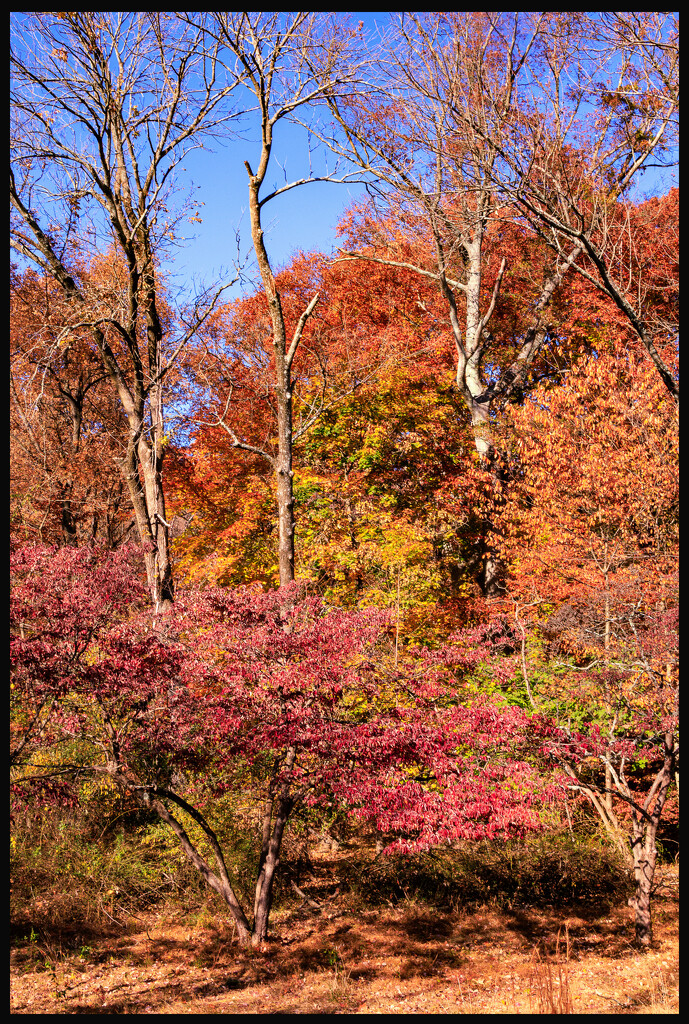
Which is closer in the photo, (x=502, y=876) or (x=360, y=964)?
(x=360, y=964)

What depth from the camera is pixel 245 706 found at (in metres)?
7.54

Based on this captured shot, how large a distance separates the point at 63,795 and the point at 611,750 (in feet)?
22.5

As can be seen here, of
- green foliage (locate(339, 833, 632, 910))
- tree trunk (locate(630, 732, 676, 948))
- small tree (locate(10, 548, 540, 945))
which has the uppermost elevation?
small tree (locate(10, 548, 540, 945))

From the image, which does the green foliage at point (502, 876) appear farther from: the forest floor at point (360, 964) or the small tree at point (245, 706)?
the small tree at point (245, 706)

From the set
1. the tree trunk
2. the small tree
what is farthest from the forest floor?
the small tree

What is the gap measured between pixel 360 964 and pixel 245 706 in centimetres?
406

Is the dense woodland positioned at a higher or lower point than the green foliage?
higher

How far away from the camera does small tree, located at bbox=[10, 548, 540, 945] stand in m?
7.33

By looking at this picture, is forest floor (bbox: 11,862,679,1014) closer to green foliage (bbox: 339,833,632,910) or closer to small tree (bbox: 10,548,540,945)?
green foliage (bbox: 339,833,632,910)

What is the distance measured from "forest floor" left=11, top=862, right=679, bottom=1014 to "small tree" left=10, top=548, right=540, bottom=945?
171cm

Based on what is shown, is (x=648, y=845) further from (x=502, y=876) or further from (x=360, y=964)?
(x=360, y=964)

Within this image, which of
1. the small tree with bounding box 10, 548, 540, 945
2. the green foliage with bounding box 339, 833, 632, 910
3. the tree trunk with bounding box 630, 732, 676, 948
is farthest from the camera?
the green foliage with bounding box 339, 833, 632, 910

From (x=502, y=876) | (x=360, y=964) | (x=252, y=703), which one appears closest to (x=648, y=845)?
(x=502, y=876)

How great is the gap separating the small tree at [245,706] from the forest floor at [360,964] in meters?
1.71
